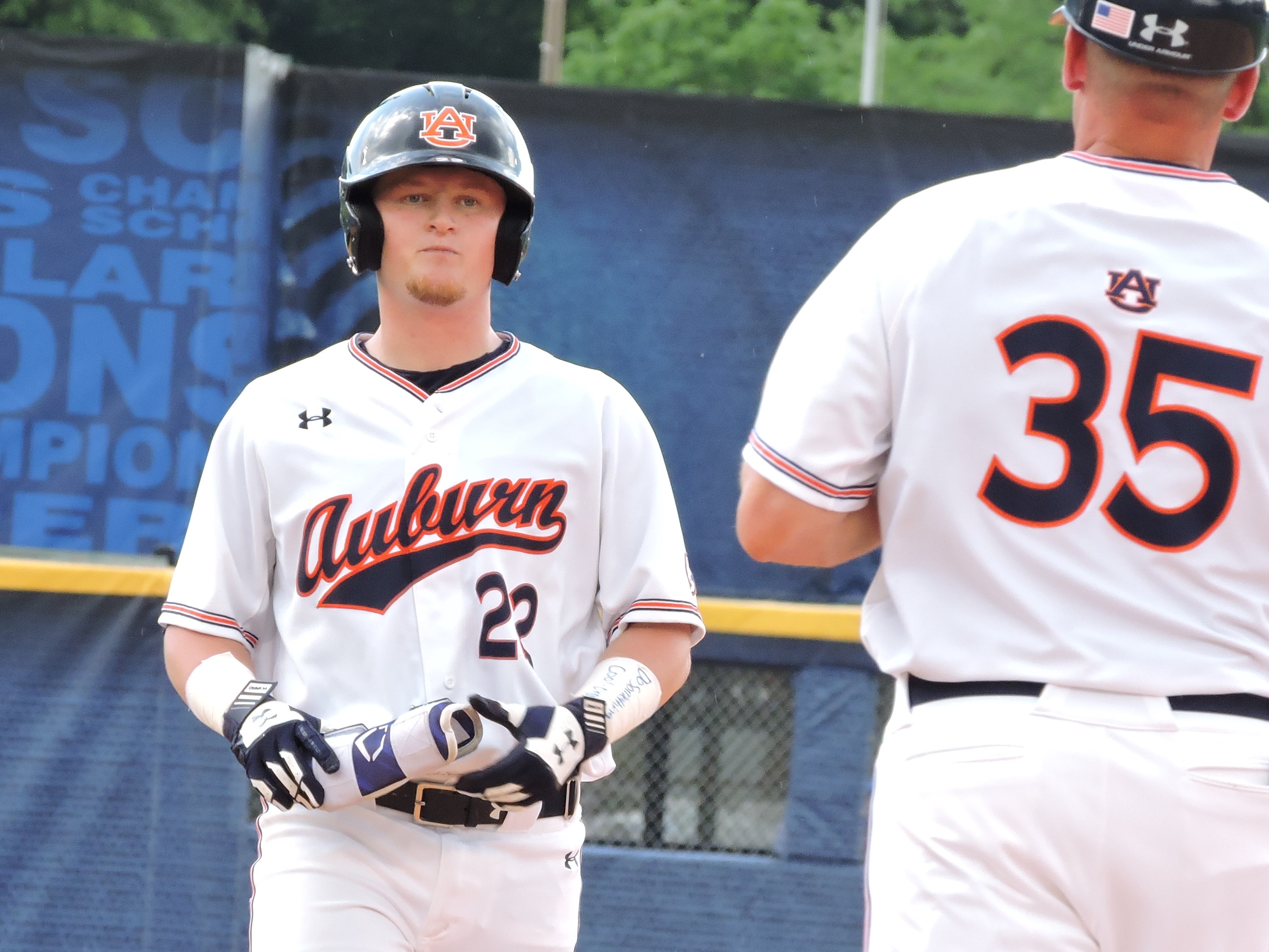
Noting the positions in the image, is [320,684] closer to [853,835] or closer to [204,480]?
[204,480]

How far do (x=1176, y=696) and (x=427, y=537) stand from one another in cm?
135

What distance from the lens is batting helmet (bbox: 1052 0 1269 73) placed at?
7.09 ft

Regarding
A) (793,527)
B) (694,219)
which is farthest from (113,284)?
(793,527)

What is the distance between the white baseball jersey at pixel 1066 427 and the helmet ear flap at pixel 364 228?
1224 mm

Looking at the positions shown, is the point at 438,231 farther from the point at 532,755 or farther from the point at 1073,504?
the point at 1073,504

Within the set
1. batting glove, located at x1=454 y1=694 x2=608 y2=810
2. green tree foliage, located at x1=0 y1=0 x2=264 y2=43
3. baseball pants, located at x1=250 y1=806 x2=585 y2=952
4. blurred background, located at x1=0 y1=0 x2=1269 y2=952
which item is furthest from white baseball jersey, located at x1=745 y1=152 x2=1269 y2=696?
green tree foliage, located at x1=0 y1=0 x2=264 y2=43

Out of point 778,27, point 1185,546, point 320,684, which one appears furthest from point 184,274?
point 778,27

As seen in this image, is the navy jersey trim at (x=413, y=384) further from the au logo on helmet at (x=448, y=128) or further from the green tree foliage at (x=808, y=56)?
the green tree foliage at (x=808, y=56)

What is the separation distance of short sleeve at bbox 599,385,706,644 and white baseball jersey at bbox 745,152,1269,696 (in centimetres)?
80

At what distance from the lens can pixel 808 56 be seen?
21.9 m

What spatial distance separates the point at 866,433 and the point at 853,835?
3.12 metres

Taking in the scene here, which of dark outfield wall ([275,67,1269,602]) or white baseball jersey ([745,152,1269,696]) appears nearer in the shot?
white baseball jersey ([745,152,1269,696])

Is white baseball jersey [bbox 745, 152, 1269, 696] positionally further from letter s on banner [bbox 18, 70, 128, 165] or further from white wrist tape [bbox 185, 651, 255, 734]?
letter s on banner [bbox 18, 70, 128, 165]

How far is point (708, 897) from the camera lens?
5.09m
